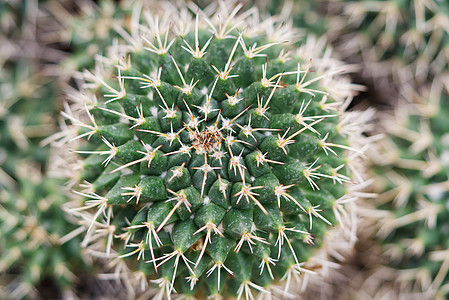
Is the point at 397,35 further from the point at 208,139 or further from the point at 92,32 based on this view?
the point at 92,32

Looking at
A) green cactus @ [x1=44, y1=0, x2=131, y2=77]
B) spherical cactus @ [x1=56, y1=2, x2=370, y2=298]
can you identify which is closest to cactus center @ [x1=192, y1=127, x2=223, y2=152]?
spherical cactus @ [x1=56, y1=2, x2=370, y2=298]

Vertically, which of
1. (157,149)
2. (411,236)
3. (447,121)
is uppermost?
(447,121)

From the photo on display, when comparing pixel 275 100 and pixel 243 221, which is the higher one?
pixel 275 100

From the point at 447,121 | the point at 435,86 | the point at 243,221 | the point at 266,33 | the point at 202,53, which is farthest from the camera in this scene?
the point at 435,86

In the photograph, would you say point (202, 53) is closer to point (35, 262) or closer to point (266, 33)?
point (266, 33)

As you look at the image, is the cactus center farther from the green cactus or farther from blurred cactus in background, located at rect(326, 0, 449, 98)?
blurred cactus in background, located at rect(326, 0, 449, 98)

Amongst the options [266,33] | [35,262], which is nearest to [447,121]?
[266,33]
